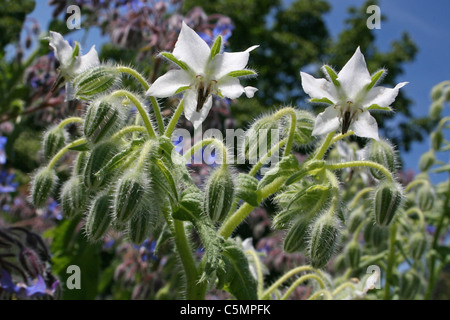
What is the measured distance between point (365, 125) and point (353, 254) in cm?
102

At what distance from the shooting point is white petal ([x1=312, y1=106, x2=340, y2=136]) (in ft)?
3.59

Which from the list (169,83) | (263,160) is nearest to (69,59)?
(169,83)

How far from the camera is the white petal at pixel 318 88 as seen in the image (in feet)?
3.59

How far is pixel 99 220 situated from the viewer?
1095mm

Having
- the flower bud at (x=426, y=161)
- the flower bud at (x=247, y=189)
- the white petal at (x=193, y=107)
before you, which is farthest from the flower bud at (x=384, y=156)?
the flower bud at (x=426, y=161)

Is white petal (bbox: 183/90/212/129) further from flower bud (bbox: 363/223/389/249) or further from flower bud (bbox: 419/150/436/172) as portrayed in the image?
flower bud (bbox: 419/150/436/172)

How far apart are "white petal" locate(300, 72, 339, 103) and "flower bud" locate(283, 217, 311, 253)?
0.89 ft

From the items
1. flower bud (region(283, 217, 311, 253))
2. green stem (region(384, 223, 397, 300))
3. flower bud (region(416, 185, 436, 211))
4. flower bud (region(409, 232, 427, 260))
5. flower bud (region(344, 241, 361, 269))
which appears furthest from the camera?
flower bud (region(416, 185, 436, 211))

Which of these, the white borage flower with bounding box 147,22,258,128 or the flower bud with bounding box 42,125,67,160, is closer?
the white borage flower with bounding box 147,22,258,128

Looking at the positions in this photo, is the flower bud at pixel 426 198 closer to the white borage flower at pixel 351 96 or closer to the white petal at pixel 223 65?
the white borage flower at pixel 351 96

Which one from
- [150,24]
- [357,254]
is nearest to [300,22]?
[150,24]

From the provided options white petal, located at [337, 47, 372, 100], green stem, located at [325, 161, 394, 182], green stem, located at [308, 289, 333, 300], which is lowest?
green stem, located at [308, 289, 333, 300]

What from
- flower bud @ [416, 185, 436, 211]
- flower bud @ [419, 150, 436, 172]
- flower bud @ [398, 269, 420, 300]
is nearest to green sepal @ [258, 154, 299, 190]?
flower bud @ [398, 269, 420, 300]
